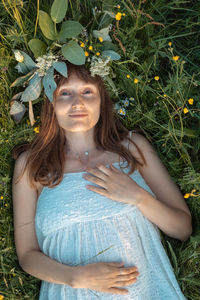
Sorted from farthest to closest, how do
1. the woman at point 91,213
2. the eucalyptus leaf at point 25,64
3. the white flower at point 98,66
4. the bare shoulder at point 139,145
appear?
the bare shoulder at point 139,145 < the eucalyptus leaf at point 25,64 < the white flower at point 98,66 < the woman at point 91,213

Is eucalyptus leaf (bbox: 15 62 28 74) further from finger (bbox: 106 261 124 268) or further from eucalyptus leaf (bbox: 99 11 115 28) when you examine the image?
finger (bbox: 106 261 124 268)

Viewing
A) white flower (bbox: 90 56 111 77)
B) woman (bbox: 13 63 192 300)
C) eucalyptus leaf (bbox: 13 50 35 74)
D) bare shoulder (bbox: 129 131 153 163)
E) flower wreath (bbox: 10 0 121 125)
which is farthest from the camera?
bare shoulder (bbox: 129 131 153 163)

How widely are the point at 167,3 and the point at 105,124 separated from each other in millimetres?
1302

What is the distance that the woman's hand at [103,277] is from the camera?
2.45 m

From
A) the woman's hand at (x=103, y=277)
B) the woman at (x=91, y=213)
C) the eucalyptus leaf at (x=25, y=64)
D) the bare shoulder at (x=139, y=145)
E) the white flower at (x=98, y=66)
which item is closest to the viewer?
the woman's hand at (x=103, y=277)

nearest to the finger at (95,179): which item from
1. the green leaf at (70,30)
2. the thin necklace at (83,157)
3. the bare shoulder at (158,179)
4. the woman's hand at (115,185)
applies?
the woman's hand at (115,185)

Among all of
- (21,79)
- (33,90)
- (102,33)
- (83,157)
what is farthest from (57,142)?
(102,33)

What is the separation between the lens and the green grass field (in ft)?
9.55

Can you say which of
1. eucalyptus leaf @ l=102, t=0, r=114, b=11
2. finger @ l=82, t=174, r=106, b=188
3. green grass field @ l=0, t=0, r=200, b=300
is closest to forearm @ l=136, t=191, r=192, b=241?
green grass field @ l=0, t=0, r=200, b=300

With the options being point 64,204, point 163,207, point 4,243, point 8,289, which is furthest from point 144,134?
point 8,289

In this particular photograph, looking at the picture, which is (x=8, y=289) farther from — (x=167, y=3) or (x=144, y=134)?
(x=167, y=3)

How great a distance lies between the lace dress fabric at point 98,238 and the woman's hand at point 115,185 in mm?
55

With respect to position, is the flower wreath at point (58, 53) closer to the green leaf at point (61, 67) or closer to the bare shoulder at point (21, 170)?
the green leaf at point (61, 67)

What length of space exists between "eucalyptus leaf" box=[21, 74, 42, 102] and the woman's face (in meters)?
0.20
